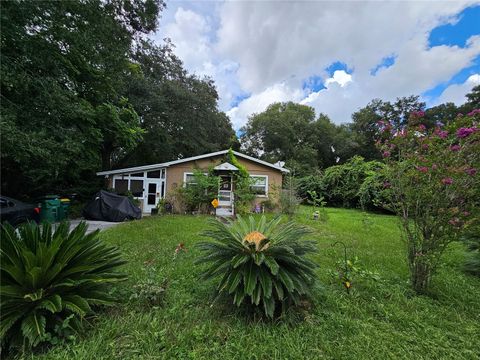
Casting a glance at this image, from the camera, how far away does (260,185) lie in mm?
14625

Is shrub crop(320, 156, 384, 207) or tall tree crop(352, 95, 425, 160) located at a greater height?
tall tree crop(352, 95, 425, 160)

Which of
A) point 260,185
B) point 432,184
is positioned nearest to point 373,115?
point 260,185

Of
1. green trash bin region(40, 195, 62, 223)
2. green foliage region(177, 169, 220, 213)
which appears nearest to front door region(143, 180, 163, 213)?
green foliage region(177, 169, 220, 213)

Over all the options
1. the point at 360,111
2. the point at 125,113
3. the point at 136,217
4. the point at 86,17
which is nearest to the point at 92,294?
the point at 86,17

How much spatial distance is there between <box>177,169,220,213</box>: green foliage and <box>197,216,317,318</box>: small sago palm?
418 inches

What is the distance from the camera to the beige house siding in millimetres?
14219

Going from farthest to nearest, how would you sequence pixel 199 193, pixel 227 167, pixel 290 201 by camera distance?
pixel 227 167 → pixel 199 193 → pixel 290 201

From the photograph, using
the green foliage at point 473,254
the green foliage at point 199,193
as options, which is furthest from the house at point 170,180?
the green foliage at point 473,254

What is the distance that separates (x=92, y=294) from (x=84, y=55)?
8608 millimetres

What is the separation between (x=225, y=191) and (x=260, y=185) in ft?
7.11

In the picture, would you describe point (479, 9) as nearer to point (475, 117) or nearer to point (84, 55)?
point (475, 117)

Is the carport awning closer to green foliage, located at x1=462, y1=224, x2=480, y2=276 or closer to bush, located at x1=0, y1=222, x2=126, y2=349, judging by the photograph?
green foliage, located at x1=462, y1=224, x2=480, y2=276

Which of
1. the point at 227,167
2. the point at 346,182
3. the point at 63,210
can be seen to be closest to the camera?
the point at 63,210

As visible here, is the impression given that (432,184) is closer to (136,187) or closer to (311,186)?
(136,187)
